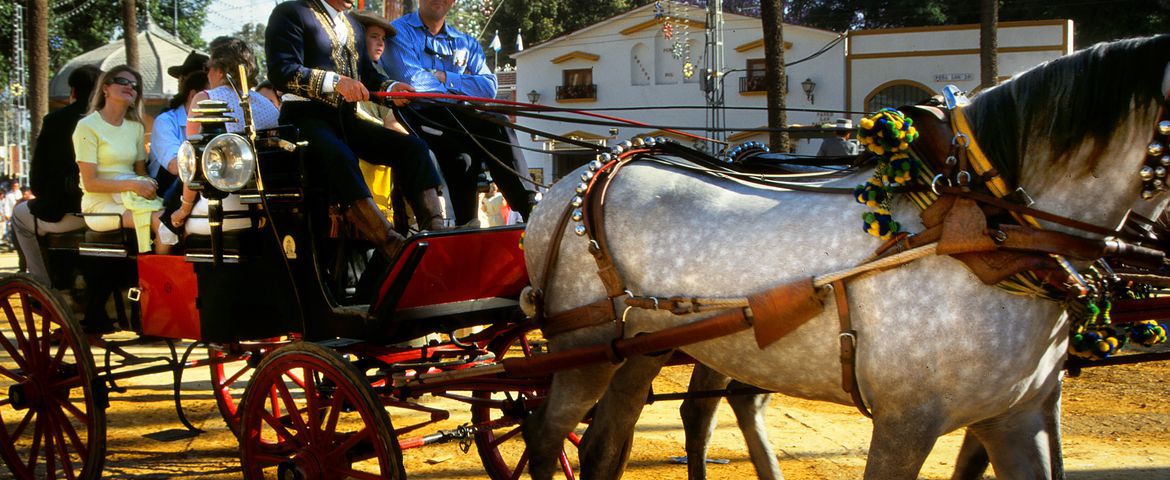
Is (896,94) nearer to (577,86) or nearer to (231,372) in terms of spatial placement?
(577,86)

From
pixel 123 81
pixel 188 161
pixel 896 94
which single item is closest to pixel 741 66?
pixel 896 94

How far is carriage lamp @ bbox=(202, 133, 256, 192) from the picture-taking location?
4.45m

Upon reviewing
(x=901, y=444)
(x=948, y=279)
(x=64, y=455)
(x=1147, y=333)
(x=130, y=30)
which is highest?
(x=130, y=30)

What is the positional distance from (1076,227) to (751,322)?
1.00m

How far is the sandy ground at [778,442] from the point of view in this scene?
223 inches

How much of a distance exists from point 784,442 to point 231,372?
186 inches

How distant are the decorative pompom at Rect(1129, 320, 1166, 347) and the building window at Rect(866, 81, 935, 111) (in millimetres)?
25378

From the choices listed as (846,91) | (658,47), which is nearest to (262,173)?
(846,91)

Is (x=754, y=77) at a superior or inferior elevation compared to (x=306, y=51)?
superior

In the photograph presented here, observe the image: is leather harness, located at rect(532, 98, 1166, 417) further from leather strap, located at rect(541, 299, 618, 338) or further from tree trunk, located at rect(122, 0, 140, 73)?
tree trunk, located at rect(122, 0, 140, 73)

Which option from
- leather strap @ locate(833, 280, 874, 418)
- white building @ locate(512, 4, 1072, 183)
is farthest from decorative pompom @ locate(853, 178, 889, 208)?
white building @ locate(512, 4, 1072, 183)

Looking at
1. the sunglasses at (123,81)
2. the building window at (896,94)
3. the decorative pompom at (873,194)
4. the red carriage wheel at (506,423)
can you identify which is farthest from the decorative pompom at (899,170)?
the building window at (896,94)

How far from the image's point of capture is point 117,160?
6.02m

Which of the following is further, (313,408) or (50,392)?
(50,392)
